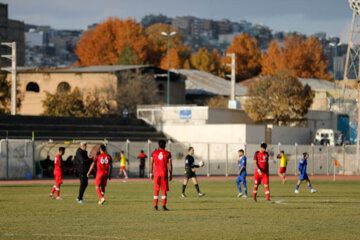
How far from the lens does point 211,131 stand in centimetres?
6569

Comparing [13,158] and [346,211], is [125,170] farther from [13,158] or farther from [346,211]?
[346,211]

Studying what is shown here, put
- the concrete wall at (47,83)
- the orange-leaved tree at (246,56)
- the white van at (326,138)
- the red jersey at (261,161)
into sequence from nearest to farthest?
1. the red jersey at (261,161)
2. the white van at (326,138)
3. the concrete wall at (47,83)
4. the orange-leaved tree at (246,56)

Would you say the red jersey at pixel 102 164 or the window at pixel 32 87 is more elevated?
the window at pixel 32 87

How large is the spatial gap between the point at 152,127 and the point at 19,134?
1522 centimetres

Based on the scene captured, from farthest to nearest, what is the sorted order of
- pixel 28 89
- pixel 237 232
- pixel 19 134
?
1. pixel 28 89
2. pixel 19 134
3. pixel 237 232

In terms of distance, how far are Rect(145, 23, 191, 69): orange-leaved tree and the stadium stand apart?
65.9 m

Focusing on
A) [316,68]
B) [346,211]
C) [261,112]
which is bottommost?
[346,211]

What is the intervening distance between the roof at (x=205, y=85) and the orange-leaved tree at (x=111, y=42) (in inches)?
835

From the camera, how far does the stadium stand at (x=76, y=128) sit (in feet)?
188

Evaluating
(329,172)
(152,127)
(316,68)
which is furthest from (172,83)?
(316,68)

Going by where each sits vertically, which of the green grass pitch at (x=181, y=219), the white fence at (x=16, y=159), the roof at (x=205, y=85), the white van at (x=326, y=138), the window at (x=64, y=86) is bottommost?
the green grass pitch at (x=181, y=219)

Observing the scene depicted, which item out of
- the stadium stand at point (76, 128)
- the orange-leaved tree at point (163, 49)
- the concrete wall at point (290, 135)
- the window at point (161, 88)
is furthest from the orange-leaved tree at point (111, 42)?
the stadium stand at point (76, 128)

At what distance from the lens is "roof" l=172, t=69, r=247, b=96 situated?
10244 cm

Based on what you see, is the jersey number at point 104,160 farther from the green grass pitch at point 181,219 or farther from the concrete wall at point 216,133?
the concrete wall at point 216,133
